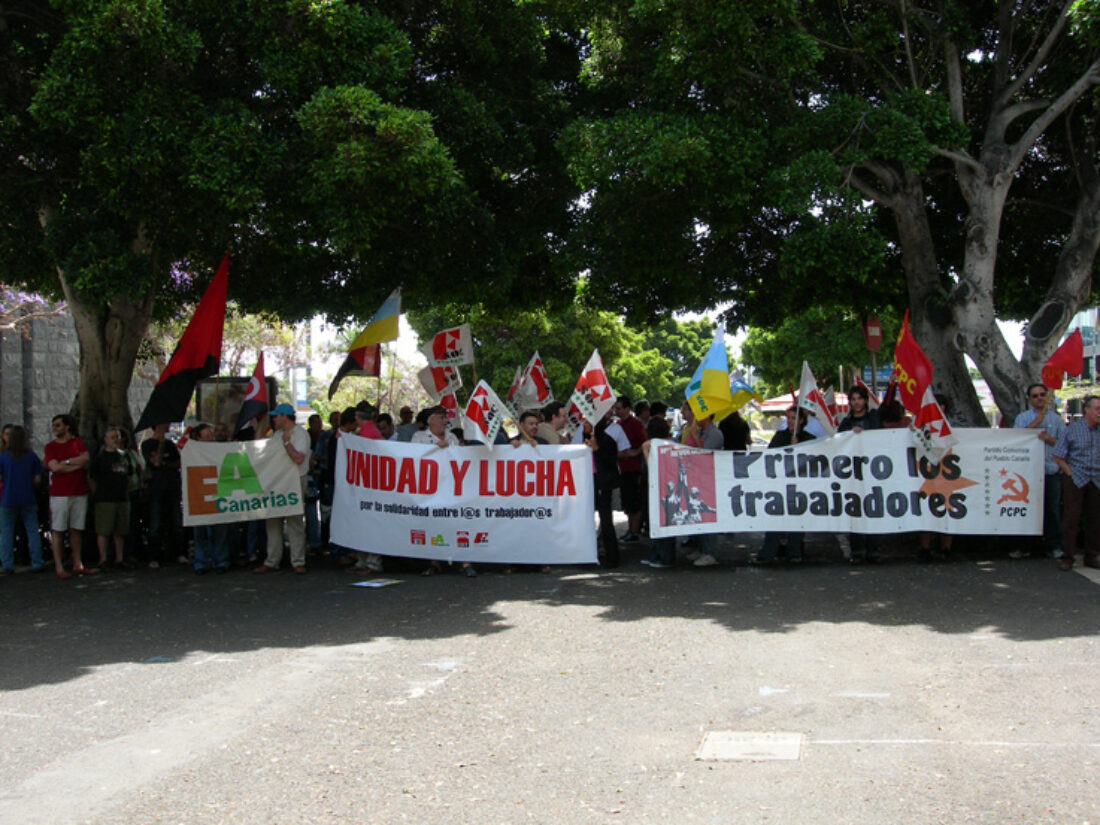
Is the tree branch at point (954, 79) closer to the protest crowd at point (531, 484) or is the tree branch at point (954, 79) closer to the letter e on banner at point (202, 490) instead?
the protest crowd at point (531, 484)

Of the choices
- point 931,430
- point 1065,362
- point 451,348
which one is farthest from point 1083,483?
point 451,348

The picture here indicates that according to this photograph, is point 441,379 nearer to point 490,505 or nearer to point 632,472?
point 632,472

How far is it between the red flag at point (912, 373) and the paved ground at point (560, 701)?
193cm

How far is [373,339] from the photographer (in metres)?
14.2

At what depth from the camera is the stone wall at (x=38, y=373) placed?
28266 mm

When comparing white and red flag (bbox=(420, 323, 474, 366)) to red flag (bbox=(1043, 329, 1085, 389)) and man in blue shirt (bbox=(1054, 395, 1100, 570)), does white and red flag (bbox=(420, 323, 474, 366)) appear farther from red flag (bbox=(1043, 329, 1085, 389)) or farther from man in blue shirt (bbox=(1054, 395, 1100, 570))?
man in blue shirt (bbox=(1054, 395, 1100, 570))

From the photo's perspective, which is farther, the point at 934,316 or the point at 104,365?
the point at 104,365

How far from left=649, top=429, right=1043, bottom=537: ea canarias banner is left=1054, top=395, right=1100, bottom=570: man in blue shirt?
52 centimetres

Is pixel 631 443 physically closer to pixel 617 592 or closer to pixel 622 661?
pixel 617 592

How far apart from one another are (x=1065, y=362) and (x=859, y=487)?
9.25ft

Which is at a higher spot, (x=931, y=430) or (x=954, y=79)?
(x=954, y=79)

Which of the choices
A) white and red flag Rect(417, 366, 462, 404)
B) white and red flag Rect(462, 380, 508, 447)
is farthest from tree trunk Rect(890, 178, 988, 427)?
white and red flag Rect(462, 380, 508, 447)

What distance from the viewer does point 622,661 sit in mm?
7582

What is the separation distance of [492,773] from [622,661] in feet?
7.95
